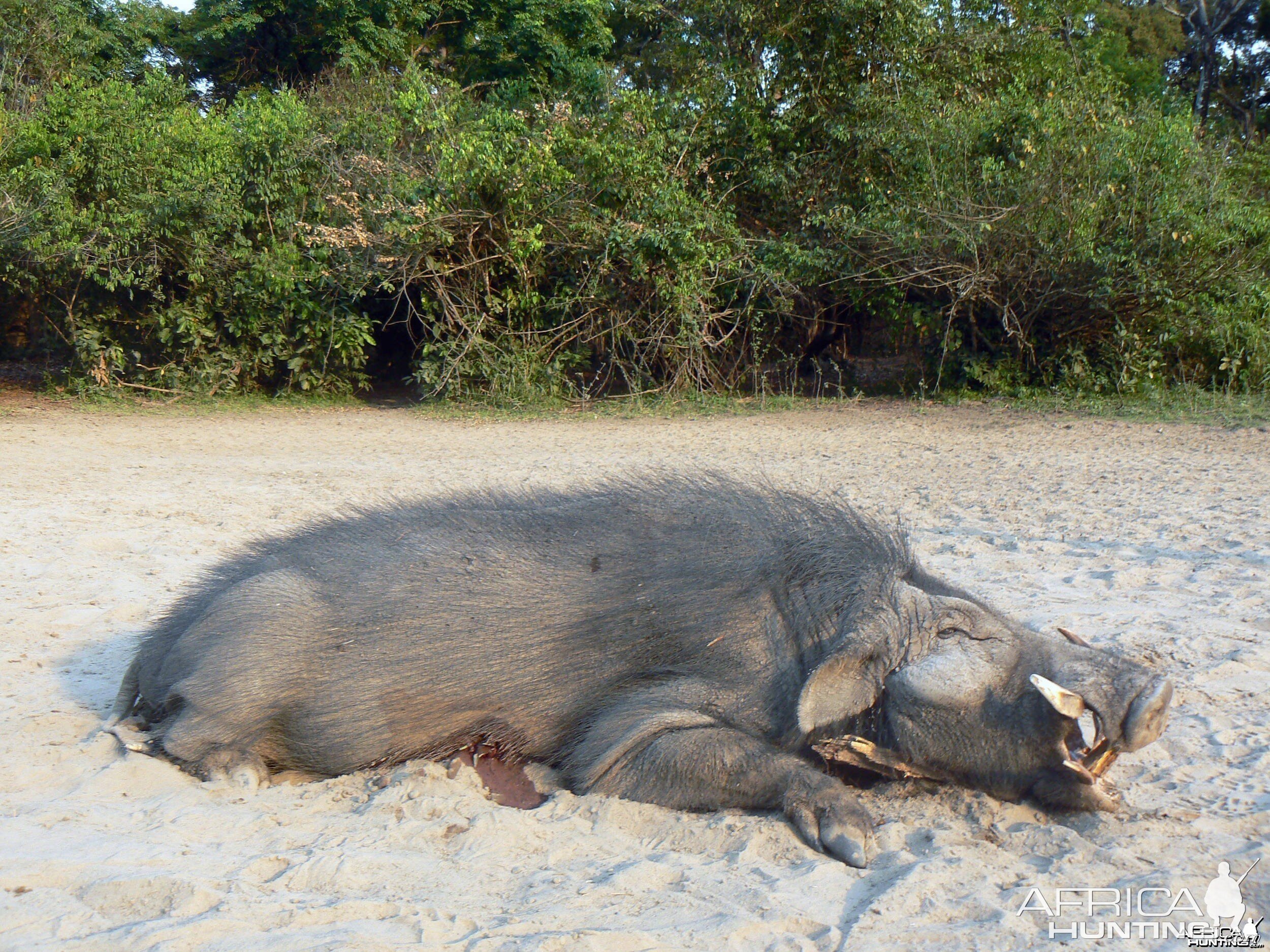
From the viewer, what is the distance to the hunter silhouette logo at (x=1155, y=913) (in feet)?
7.38

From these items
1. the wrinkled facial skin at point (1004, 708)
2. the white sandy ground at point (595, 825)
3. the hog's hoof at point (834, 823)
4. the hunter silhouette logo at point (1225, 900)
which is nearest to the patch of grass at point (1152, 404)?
the white sandy ground at point (595, 825)

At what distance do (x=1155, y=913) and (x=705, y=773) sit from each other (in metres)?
1.13

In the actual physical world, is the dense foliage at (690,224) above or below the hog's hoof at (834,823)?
above

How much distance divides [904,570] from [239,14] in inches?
776

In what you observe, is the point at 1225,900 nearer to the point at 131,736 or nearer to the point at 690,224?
the point at 131,736

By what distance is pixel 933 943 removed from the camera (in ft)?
7.34

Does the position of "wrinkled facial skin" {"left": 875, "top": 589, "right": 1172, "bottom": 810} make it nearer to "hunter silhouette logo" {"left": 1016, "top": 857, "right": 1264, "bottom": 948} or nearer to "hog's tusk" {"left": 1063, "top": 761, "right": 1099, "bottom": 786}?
"hog's tusk" {"left": 1063, "top": 761, "right": 1099, "bottom": 786}

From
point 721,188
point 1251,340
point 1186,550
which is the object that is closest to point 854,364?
point 721,188

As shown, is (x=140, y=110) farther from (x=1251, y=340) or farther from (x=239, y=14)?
(x=1251, y=340)

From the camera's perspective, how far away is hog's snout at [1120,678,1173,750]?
2.65 m

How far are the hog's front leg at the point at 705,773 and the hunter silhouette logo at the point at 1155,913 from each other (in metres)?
0.51

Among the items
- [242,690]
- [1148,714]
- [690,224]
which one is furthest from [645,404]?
[1148,714]

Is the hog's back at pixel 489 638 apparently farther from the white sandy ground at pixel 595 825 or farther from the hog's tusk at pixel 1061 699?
the hog's tusk at pixel 1061 699

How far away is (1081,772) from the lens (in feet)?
9.09
